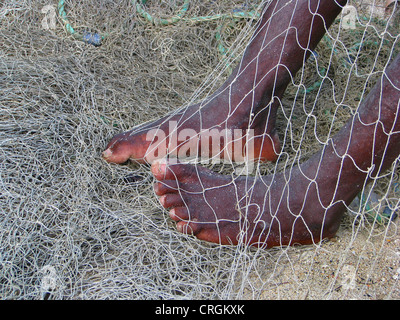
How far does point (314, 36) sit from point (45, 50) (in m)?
0.94

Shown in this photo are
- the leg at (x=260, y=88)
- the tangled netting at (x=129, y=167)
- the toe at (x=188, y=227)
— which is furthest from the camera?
the leg at (x=260, y=88)

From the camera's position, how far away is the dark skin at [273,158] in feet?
3.81

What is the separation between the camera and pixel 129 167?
4.78 ft

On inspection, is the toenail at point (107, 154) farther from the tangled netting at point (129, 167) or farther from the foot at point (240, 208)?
the foot at point (240, 208)

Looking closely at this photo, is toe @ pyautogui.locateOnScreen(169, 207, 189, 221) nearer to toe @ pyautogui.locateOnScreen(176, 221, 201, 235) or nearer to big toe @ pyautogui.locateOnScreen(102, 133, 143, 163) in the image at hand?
toe @ pyautogui.locateOnScreen(176, 221, 201, 235)

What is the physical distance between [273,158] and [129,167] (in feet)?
1.44

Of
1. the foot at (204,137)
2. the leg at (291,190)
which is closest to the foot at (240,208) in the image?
the leg at (291,190)

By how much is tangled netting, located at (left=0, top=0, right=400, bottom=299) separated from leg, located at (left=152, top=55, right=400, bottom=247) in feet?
0.15

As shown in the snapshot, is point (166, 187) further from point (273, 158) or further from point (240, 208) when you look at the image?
point (273, 158)

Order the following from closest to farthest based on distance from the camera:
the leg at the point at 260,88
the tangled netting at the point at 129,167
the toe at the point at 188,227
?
1. the tangled netting at the point at 129,167
2. the toe at the point at 188,227
3. the leg at the point at 260,88

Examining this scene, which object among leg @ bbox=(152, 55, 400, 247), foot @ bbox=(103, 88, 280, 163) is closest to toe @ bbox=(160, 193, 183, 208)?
leg @ bbox=(152, 55, 400, 247)

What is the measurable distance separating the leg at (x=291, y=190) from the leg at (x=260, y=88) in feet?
0.56

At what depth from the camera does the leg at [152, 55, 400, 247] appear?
1152 mm
